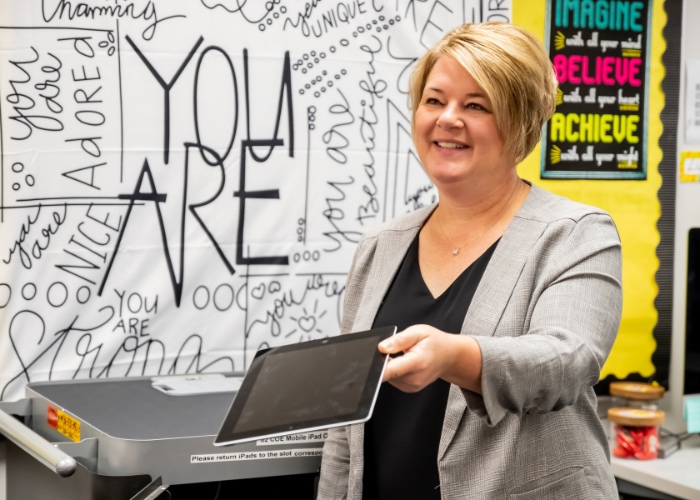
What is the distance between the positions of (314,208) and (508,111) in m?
0.87

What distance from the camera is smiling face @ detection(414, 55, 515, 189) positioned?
115 centimetres

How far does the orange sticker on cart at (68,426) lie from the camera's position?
1319mm

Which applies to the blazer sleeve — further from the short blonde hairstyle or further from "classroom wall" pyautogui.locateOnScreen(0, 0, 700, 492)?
"classroom wall" pyautogui.locateOnScreen(0, 0, 700, 492)

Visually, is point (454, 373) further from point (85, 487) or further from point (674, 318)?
point (674, 318)

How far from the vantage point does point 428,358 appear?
0.85 m

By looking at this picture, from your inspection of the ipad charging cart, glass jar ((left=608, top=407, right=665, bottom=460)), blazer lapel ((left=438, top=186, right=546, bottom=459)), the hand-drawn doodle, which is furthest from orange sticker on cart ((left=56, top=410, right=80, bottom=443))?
glass jar ((left=608, top=407, right=665, bottom=460))

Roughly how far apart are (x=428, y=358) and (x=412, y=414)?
33 centimetres

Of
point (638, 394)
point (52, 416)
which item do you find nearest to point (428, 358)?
point (52, 416)

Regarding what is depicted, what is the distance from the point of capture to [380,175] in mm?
2025

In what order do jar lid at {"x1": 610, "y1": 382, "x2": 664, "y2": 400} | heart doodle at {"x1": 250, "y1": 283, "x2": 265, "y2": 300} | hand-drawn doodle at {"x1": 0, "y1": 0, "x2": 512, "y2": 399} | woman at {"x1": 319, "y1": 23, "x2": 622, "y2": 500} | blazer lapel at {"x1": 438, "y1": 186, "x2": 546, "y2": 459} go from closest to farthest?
woman at {"x1": 319, "y1": 23, "x2": 622, "y2": 500}
blazer lapel at {"x1": 438, "y1": 186, "x2": 546, "y2": 459}
hand-drawn doodle at {"x1": 0, "y1": 0, "x2": 512, "y2": 399}
heart doodle at {"x1": 250, "y1": 283, "x2": 265, "y2": 300}
jar lid at {"x1": 610, "y1": 382, "x2": 664, "y2": 400}

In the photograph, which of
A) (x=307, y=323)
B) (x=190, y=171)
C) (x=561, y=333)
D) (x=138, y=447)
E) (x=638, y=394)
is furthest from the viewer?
(x=638, y=394)

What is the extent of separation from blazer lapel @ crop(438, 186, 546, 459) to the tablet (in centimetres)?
20

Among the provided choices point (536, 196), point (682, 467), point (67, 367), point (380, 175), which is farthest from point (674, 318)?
point (67, 367)

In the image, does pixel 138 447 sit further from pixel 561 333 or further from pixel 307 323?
pixel 307 323
